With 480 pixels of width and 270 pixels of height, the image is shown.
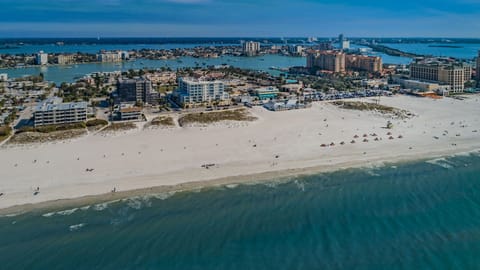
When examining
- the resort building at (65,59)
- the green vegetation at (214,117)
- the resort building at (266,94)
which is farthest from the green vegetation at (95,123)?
the resort building at (65,59)

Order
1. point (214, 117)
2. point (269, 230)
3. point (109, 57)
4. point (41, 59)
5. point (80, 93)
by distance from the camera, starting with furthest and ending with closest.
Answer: point (109, 57) → point (41, 59) → point (80, 93) → point (214, 117) → point (269, 230)

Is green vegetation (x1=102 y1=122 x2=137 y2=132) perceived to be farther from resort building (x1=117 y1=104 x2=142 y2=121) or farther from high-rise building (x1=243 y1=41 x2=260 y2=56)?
high-rise building (x1=243 y1=41 x2=260 y2=56)

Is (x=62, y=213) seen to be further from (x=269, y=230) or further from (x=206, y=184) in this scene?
(x=269, y=230)

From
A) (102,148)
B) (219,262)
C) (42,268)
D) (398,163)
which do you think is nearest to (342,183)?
(398,163)

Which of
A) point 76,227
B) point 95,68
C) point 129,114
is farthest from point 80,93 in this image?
point 95,68

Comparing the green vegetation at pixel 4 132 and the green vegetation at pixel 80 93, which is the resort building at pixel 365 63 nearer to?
the green vegetation at pixel 80 93

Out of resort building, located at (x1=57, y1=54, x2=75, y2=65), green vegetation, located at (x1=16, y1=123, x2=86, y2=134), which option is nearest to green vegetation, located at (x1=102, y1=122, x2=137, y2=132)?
green vegetation, located at (x1=16, y1=123, x2=86, y2=134)
